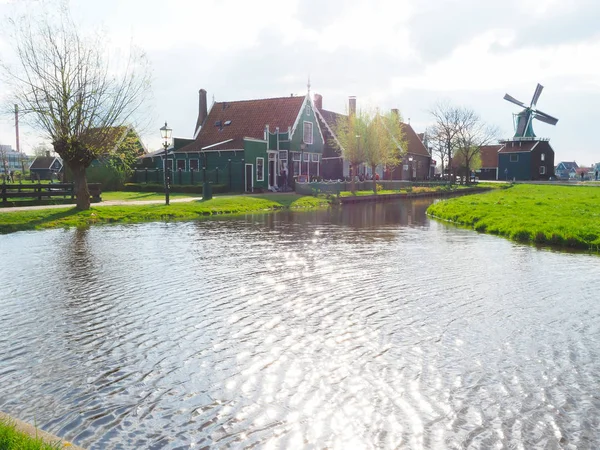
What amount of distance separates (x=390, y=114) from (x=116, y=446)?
54.7 metres

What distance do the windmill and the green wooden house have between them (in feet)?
172

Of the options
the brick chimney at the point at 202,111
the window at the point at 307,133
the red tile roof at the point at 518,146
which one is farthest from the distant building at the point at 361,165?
the red tile roof at the point at 518,146

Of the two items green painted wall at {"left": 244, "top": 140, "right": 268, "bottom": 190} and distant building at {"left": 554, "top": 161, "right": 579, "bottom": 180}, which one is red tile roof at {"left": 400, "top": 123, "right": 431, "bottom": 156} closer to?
green painted wall at {"left": 244, "top": 140, "right": 268, "bottom": 190}

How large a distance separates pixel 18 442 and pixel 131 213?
68.1 feet

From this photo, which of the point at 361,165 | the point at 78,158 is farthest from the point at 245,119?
the point at 78,158

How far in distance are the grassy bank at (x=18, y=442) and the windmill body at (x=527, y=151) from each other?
294 feet

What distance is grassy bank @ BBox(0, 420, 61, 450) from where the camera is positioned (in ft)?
11.7

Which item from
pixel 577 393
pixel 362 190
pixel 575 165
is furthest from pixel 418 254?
pixel 575 165

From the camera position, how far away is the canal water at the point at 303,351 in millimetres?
4461

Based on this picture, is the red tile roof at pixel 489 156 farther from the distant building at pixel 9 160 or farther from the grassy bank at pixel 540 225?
the distant building at pixel 9 160

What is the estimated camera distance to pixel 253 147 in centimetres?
3978

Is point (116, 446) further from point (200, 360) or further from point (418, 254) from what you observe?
point (418, 254)

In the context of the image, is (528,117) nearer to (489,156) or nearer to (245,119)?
(489,156)

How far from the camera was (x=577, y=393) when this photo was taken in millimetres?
5133
